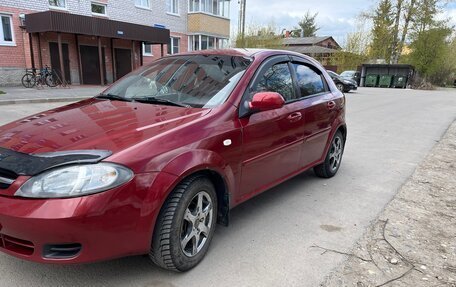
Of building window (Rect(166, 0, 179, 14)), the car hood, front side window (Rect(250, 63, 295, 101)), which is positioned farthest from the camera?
building window (Rect(166, 0, 179, 14))

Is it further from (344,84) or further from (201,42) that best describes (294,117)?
(201,42)

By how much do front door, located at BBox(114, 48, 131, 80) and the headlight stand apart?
73.0 feet

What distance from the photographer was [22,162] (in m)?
2.29

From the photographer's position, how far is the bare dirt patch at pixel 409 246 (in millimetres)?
2783

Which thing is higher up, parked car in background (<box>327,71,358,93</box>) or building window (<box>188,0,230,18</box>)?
building window (<box>188,0,230,18</box>)

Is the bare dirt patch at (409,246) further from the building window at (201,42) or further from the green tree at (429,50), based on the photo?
the green tree at (429,50)

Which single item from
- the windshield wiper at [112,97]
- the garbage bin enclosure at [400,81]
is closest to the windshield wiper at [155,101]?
the windshield wiper at [112,97]

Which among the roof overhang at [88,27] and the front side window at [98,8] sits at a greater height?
the front side window at [98,8]

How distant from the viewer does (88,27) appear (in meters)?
18.5

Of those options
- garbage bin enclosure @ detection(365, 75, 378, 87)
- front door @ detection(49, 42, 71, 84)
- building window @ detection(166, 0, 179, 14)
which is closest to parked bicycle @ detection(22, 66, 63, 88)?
front door @ detection(49, 42, 71, 84)

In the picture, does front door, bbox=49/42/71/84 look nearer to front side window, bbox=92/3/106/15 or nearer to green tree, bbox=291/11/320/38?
front side window, bbox=92/3/106/15

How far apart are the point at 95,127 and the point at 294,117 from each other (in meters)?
2.03

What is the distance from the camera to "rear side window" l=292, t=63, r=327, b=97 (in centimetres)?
421

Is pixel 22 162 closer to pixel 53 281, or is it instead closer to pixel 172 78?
pixel 53 281
